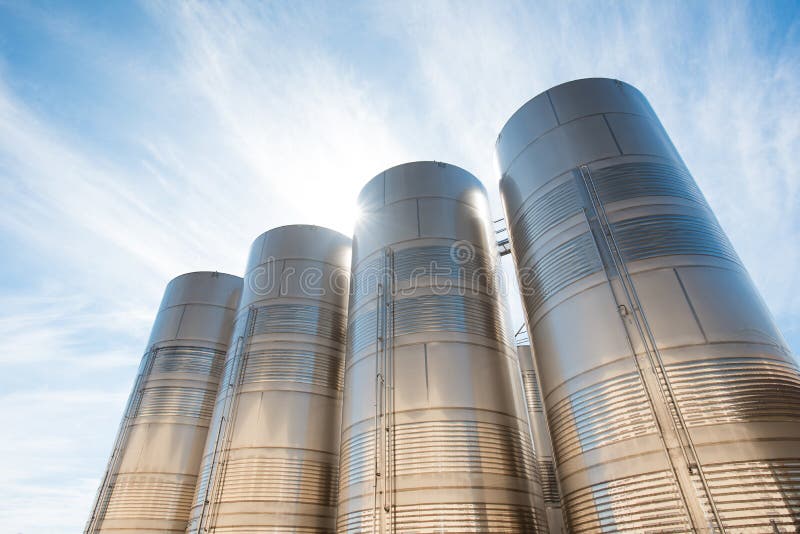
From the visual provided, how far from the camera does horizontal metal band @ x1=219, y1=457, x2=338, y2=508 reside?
594 inches

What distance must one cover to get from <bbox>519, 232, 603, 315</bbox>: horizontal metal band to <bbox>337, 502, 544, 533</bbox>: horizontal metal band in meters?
5.12

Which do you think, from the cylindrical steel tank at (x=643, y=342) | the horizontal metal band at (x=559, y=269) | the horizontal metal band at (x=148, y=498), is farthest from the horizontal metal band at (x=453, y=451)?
the horizontal metal band at (x=148, y=498)

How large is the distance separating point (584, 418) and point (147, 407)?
1859cm

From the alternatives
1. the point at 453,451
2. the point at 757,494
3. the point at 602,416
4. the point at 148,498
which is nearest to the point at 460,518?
the point at 453,451

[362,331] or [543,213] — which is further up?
[543,213]

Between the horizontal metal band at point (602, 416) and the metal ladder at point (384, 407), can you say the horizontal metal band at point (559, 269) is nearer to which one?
the horizontal metal band at point (602, 416)

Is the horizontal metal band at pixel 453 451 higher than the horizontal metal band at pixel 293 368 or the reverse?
the reverse

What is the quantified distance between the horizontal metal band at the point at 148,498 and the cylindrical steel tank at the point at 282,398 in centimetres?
353

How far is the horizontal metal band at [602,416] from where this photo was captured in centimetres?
919

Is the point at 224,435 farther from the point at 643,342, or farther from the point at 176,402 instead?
the point at 643,342

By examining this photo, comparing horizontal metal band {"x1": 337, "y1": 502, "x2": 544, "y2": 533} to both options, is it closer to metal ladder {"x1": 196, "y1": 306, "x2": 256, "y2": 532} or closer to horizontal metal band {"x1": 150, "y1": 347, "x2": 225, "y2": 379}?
metal ladder {"x1": 196, "y1": 306, "x2": 256, "y2": 532}

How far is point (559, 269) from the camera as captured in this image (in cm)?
1217

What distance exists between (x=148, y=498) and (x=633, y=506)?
1781cm

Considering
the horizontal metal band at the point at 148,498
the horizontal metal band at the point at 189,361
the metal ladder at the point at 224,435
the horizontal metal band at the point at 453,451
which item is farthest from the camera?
the horizontal metal band at the point at 189,361
